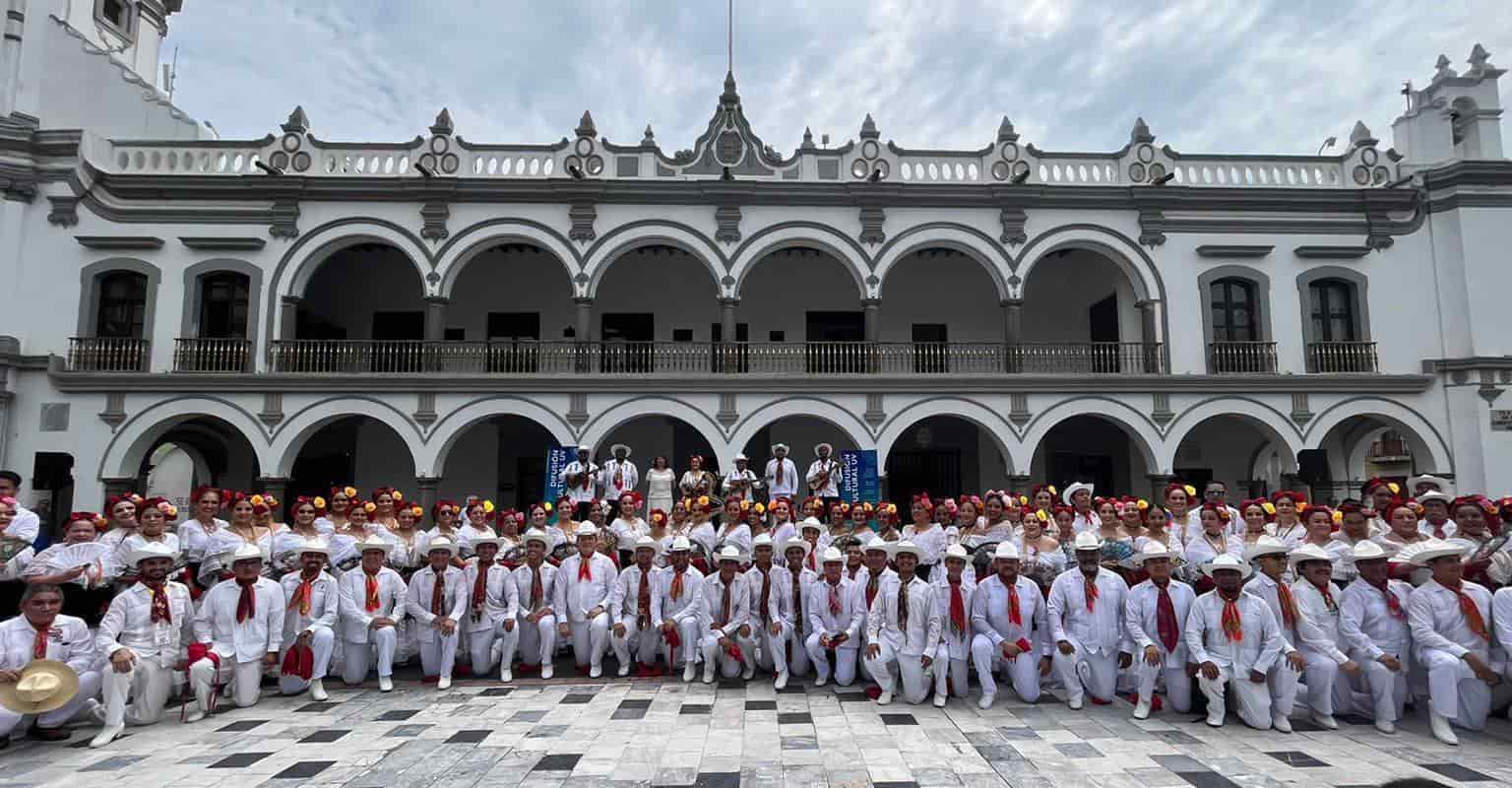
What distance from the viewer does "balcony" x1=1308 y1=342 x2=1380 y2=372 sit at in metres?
16.3

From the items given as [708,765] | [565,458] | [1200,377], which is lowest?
[708,765]

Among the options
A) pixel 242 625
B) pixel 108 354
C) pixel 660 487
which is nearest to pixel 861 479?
pixel 660 487

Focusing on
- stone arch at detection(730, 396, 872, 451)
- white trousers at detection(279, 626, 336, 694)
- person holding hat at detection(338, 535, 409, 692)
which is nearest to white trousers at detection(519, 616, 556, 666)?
person holding hat at detection(338, 535, 409, 692)

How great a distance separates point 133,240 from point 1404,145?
90.9ft

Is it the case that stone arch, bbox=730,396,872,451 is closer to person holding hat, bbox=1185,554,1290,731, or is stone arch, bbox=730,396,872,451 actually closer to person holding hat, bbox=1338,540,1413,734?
person holding hat, bbox=1185,554,1290,731

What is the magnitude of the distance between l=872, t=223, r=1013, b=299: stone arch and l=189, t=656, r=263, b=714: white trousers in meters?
13.0

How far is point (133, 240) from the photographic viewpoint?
51.4 feet

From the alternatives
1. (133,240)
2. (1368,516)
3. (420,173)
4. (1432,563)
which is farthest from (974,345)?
(133,240)

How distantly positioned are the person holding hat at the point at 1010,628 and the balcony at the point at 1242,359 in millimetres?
11532

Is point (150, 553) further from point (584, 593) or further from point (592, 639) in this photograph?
point (592, 639)

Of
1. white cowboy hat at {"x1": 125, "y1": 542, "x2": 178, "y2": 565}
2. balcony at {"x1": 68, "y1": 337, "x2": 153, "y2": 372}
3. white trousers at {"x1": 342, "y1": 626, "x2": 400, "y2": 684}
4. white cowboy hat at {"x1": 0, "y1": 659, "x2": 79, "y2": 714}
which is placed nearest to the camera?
white cowboy hat at {"x1": 0, "y1": 659, "x2": 79, "y2": 714}

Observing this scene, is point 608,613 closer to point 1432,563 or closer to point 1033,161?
point 1432,563

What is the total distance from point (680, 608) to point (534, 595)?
1.62 metres

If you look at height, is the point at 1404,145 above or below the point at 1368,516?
above
